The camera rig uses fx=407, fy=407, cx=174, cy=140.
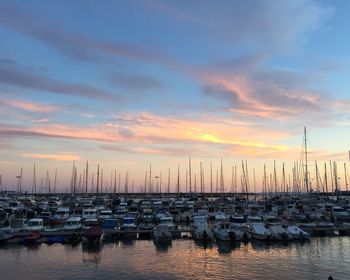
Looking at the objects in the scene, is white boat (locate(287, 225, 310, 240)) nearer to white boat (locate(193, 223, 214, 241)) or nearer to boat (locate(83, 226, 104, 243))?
white boat (locate(193, 223, 214, 241))

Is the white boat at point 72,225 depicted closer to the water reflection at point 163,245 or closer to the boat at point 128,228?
the boat at point 128,228

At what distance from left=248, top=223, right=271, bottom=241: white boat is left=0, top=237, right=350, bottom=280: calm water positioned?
2.39 metres

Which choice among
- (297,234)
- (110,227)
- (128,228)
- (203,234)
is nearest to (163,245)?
(203,234)

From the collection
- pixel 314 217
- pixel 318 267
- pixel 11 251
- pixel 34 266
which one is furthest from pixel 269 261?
pixel 314 217

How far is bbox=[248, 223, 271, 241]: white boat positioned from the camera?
178ft

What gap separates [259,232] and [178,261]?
16745mm

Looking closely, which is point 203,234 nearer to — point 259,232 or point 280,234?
point 259,232

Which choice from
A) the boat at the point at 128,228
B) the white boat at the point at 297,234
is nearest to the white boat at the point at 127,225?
the boat at the point at 128,228

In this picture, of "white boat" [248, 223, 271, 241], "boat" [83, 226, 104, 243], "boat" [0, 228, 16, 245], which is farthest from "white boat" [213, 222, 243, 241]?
"boat" [0, 228, 16, 245]

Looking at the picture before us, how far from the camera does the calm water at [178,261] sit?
1455 inches

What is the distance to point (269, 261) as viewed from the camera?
42.3 meters

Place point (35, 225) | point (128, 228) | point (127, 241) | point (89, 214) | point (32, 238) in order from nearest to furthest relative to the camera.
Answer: point (32, 238), point (127, 241), point (35, 225), point (128, 228), point (89, 214)

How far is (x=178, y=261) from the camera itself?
42781 millimetres

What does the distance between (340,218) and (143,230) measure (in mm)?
37998
